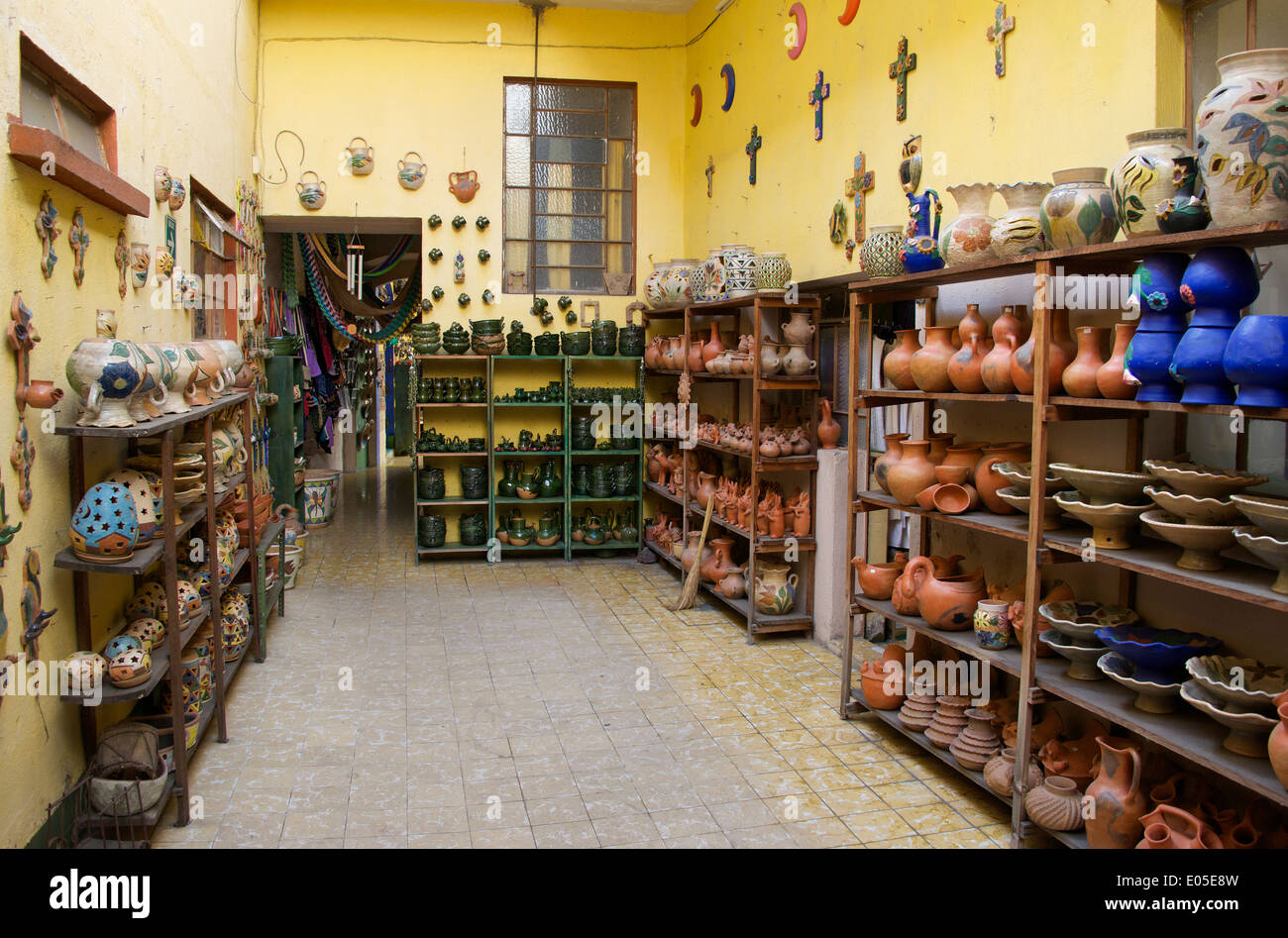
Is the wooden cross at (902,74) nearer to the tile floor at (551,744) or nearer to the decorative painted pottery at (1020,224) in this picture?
the decorative painted pottery at (1020,224)

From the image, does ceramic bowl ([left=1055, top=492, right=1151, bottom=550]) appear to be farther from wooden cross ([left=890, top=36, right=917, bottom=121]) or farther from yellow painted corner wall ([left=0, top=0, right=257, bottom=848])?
yellow painted corner wall ([left=0, top=0, right=257, bottom=848])

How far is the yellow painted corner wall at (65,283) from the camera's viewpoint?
2.35m

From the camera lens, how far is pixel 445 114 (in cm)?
682

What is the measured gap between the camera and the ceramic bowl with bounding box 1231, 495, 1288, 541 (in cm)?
Answer: 201

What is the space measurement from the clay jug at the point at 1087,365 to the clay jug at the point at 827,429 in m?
2.18

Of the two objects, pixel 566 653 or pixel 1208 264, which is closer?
pixel 1208 264

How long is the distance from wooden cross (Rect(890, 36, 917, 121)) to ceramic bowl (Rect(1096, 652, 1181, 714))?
2532 millimetres

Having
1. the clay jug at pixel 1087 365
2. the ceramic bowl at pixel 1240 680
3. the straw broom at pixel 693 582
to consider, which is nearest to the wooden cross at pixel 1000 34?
the clay jug at pixel 1087 365

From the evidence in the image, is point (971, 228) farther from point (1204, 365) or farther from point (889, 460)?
point (1204, 365)

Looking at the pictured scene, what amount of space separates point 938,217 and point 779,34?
2.21 metres

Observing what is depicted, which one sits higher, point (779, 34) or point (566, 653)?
point (779, 34)

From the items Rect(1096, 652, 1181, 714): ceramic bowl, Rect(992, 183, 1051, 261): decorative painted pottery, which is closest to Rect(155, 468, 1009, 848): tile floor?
Rect(1096, 652, 1181, 714): ceramic bowl

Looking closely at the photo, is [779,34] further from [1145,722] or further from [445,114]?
[1145,722]
